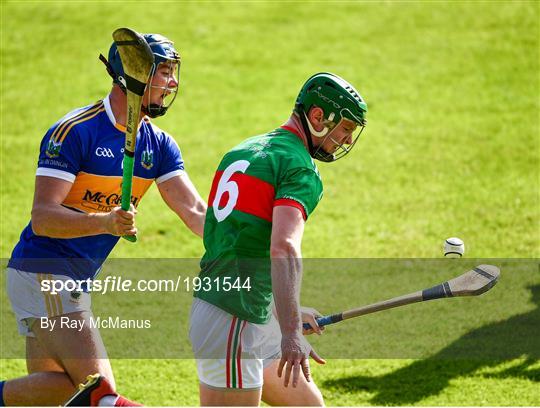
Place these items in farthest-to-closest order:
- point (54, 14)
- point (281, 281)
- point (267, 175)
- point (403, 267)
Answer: point (54, 14)
point (403, 267)
point (267, 175)
point (281, 281)

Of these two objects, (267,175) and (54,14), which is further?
(54,14)

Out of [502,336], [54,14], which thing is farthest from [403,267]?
[54,14]

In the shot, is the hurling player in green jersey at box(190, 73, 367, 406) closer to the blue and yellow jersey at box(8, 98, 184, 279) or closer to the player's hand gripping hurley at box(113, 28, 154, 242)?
the player's hand gripping hurley at box(113, 28, 154, 242)

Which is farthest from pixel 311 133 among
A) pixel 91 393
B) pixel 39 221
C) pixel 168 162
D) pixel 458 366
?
pixel 458 366

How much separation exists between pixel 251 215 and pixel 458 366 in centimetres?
391

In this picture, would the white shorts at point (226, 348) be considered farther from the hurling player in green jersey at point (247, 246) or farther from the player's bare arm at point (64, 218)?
Answer: the player's bare arm at point (64, 218)

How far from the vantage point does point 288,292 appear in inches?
190

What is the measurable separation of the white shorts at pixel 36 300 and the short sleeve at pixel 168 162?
957mm

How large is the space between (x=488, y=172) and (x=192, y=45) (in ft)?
20.6

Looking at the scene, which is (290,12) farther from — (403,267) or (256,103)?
(403,267)

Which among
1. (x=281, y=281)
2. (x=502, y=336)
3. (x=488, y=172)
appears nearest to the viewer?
(x=281, y=281)

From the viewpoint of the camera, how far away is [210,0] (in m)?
19.0

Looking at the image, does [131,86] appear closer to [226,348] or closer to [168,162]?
[168,162]

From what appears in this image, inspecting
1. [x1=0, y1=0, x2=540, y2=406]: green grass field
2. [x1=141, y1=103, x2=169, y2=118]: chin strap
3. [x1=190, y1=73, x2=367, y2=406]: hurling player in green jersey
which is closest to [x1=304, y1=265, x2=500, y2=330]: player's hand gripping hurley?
[x1=190, y1=73, x2=367, y2=406]: hurling player in green jersey
